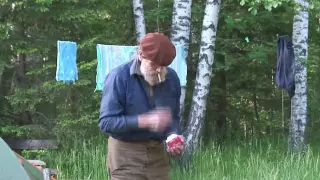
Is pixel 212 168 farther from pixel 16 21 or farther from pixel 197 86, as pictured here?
pixel 16 21

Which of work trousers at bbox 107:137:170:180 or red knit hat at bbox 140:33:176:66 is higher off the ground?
red knit hat at bbox 140:33:176:66

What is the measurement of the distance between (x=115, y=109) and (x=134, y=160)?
29cm

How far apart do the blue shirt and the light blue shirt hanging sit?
3.05m

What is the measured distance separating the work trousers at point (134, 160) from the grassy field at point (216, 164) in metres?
2.49

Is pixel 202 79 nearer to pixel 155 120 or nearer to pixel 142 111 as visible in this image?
pixel 142 111

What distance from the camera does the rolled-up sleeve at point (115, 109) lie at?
2654mm

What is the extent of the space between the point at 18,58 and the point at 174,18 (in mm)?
2304

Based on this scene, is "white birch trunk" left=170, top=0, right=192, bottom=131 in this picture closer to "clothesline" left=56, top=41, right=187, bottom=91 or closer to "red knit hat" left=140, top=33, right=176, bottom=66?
"clothesline" left=56, top=41, right=187, bottom=91

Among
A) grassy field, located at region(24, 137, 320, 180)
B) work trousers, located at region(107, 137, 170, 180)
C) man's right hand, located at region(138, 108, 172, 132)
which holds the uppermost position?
man's right hand, located at region(138, 108, 172, 132)

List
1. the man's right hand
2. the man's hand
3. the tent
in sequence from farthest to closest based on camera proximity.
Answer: the tent, the man's hand, the man's right hand

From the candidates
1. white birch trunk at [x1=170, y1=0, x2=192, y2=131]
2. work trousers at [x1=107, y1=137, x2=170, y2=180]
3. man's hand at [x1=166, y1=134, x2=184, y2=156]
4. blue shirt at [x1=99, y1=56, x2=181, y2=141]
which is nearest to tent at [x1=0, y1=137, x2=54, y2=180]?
work trousers at [x1=107, y1=137, x2=170, y2=180]

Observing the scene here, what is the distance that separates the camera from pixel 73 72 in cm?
584

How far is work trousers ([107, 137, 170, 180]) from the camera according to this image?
2805 mm

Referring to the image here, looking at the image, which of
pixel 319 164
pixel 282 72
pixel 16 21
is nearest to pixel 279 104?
pixel 282 72
